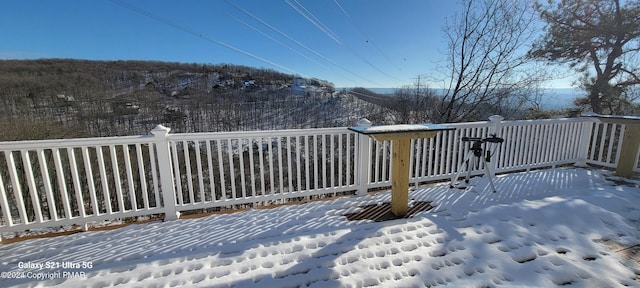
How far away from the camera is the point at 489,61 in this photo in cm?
698

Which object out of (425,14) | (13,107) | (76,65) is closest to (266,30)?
(425,14)

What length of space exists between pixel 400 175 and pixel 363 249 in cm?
91

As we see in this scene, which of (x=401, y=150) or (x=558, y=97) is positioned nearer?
(x=401, y=150)

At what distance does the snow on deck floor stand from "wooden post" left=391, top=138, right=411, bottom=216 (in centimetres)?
21

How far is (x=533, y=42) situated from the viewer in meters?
7.37

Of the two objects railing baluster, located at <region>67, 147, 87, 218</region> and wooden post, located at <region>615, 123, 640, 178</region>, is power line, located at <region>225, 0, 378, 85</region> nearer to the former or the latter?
railing baluster, located at <region>67, 147, 87, 218</region>

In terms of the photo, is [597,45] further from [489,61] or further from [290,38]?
[290,38]

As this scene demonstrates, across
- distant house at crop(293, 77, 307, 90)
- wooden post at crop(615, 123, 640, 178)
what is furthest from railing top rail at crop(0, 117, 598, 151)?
distant house at crop(293, 77, 307, 90)

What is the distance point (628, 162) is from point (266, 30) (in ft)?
23.5

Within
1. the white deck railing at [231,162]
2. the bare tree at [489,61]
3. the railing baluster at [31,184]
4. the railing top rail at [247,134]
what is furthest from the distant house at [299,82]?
the railing baluster at [31,184]

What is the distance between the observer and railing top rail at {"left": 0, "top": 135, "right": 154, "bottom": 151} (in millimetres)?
2062

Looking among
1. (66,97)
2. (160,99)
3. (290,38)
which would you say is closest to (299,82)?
(160,99)

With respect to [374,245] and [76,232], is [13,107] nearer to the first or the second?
[76,232]

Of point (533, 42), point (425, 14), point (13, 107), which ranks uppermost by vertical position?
point (425, 14)
